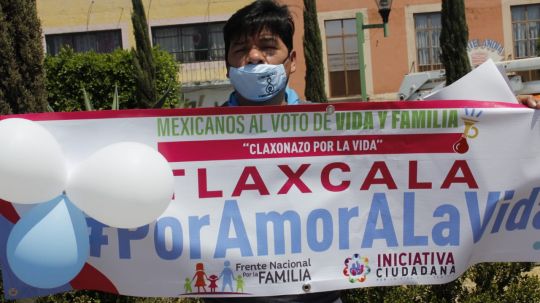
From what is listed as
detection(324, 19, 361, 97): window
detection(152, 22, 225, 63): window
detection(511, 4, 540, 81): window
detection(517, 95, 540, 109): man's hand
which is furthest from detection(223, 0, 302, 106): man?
detection(511, 4, 540, 81): window

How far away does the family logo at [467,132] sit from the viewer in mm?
2732

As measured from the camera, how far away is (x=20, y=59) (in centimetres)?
487

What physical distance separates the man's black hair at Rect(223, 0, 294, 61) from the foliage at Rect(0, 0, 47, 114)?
274 cm

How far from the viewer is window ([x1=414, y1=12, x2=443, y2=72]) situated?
20.4m

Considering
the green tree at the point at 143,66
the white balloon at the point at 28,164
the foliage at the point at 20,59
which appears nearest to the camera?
the white balloon at the point at 28,164

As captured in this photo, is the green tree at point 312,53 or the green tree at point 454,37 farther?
the green tree at point 312,53

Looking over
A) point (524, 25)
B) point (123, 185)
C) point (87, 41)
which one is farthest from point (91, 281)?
point (524, 25)

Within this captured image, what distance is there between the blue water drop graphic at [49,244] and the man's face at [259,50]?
31.3 inches

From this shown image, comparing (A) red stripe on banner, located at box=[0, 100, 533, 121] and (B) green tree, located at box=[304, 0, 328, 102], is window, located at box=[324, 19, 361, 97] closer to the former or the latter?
(B) green tree, located at box=[304, 0, 328, 102]

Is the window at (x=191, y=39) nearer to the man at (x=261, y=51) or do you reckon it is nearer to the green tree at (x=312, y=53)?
the green tree at (x=312, y=53)

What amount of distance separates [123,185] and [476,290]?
2.77m

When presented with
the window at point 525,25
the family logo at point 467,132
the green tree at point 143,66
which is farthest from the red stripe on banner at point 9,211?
the window at point 525,25

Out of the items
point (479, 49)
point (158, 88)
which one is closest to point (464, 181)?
point (158, 88)

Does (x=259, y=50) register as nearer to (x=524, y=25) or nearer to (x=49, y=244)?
(x=49, y=244)
